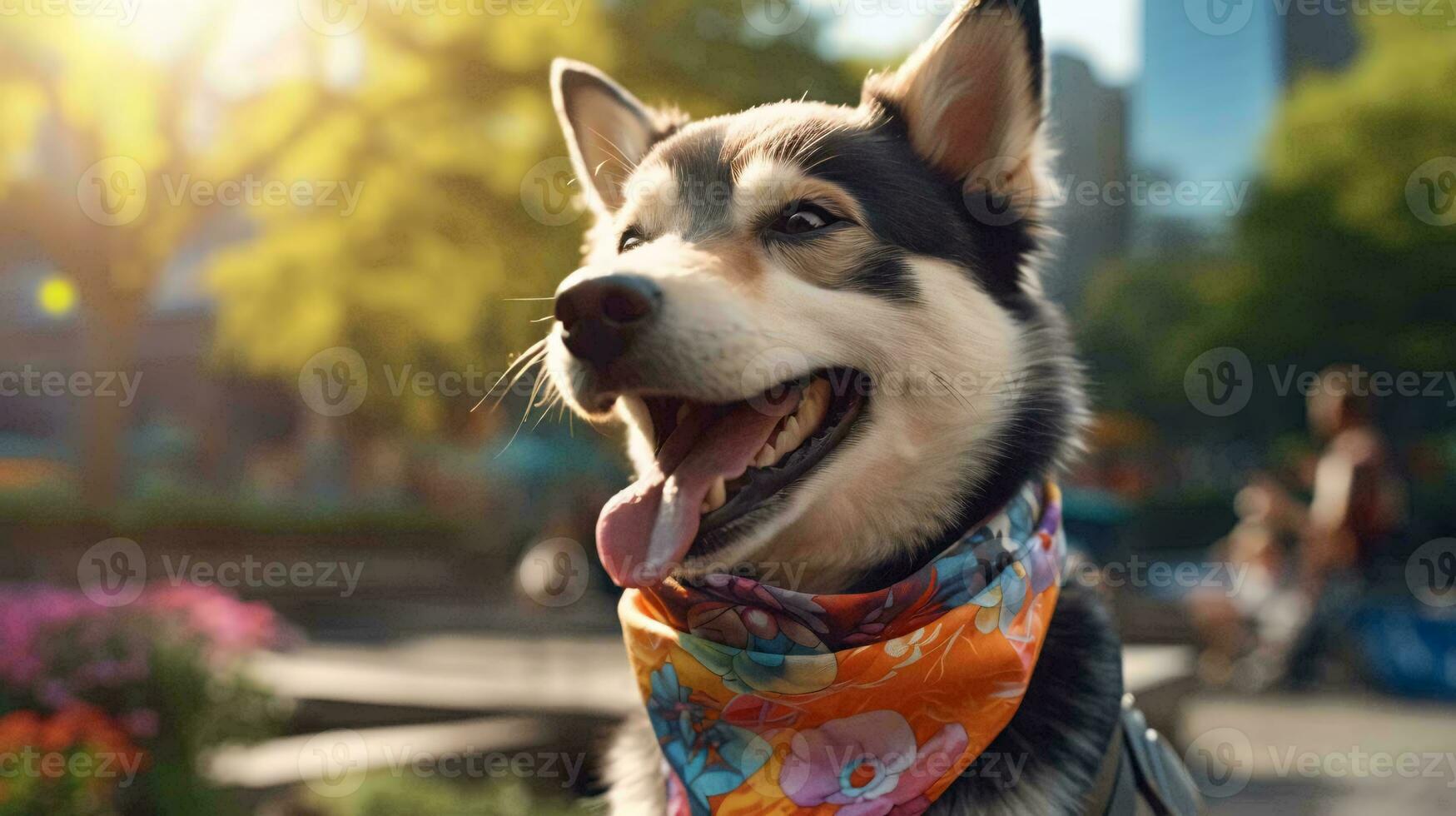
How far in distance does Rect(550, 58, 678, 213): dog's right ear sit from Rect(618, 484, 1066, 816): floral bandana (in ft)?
4.34

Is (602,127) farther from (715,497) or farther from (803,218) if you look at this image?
(715,497)

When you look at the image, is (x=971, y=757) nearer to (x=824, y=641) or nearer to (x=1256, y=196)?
(x=824, y=641)

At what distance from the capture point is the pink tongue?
249cm

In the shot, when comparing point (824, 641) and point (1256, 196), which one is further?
point (1256, 196)

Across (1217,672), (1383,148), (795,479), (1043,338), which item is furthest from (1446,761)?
(1383,148)

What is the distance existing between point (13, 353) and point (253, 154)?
83.2ft

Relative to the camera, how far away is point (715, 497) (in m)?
2.54

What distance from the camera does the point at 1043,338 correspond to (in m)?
2.99

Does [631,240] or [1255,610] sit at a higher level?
[631,240]

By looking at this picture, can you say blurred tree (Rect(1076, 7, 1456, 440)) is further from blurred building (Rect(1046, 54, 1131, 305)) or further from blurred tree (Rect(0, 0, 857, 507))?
blurred tree (Rect(0, 0, 857, 507))

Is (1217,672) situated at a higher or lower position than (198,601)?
lower

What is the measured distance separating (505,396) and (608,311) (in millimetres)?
4181

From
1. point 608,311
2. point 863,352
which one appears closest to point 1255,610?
point 863,352

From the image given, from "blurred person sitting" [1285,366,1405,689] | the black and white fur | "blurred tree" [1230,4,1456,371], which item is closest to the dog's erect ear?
the black and white fur
